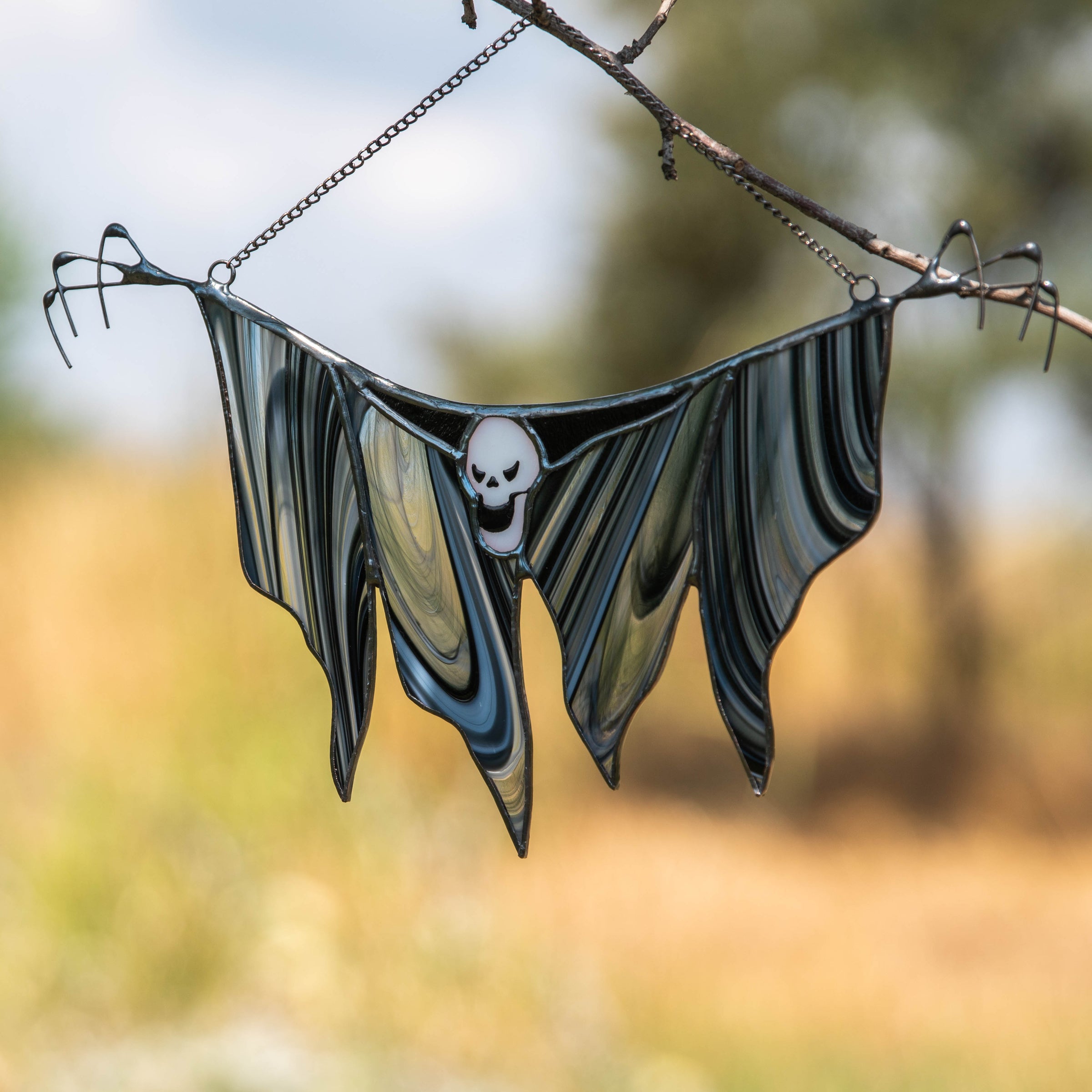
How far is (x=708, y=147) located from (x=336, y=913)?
6.74 ft

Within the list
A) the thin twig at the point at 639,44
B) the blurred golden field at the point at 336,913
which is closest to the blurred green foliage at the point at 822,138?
the blurred golden field at the point at 336,913

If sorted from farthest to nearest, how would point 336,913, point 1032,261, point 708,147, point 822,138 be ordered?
point 822,138 < point 336,913 < point 708,147 < point 1032,261

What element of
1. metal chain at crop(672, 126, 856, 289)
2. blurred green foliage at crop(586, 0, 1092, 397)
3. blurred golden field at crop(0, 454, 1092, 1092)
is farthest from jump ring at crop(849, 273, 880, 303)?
blurred green foliage at crop(586, 0, 1092, 397)

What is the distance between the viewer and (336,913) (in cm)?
236

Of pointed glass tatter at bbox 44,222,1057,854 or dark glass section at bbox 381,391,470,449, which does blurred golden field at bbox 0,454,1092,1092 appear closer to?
pointed glass tatter at bbox 44,222,1057,854

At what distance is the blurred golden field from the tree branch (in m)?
1.79

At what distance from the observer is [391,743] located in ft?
9.24

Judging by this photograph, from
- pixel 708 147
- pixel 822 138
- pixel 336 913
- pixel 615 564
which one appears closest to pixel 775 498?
pixel 615 564

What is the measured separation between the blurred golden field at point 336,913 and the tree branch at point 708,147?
5.89 feet

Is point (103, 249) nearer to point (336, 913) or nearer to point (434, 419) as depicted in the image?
point (434, 419)

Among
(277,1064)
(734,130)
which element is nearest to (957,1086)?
(277,1064)

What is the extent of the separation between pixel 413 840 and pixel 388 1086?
599mm

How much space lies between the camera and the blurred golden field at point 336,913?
2.17 meters

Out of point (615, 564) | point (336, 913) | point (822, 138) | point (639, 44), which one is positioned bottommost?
point (336, 913)
